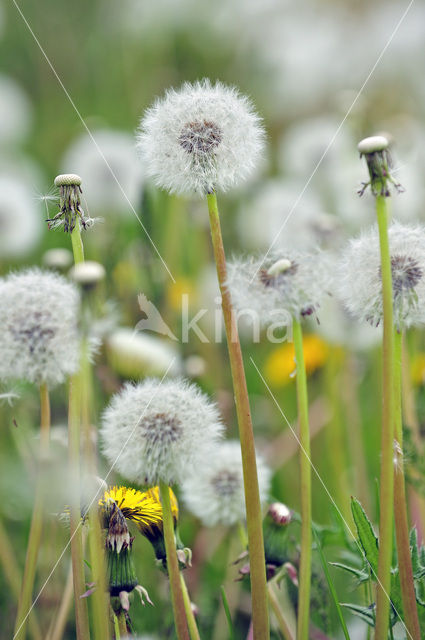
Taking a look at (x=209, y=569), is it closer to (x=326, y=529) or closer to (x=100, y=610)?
(x=326, y=529)

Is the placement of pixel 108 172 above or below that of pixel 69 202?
above

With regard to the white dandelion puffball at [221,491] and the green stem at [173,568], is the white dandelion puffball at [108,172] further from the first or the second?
the green stem at [173,568]

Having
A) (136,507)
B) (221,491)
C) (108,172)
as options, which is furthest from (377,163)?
(108,172)

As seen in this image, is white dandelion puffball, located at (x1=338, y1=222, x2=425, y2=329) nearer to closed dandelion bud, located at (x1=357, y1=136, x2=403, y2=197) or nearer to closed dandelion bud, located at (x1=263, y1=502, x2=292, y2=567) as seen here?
closed dandelion bud, located at (x1=357, y1=136, x2=403, y2=197)

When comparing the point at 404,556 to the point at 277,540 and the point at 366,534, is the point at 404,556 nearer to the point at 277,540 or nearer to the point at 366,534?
the point at 366,534

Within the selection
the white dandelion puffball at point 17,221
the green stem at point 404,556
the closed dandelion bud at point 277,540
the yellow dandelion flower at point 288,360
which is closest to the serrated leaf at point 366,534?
the green stem at point 404,556
